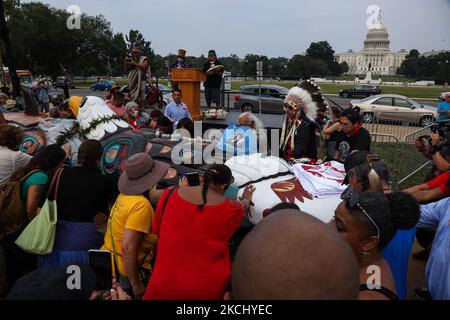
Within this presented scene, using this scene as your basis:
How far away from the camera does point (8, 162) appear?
11.4ft

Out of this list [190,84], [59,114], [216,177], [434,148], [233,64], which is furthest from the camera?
[233,64]

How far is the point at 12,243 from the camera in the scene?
303 centimetres

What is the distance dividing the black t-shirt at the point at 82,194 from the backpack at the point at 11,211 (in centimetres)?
45

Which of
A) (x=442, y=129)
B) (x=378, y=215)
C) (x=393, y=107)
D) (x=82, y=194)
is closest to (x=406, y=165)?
(x=442, y=129)

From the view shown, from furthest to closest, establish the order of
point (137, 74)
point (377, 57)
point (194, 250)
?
point (377, 57) → point (137, 74) → point (194, 250)

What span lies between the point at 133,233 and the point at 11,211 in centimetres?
137

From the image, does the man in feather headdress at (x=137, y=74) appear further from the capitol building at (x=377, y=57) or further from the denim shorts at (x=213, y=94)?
the capitol building at (x=377, y=57)

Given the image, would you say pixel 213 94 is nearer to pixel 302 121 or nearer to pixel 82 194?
pixel 302 121

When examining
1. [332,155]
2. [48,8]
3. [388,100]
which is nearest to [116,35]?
[48,8]

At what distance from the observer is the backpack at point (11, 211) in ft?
9.68

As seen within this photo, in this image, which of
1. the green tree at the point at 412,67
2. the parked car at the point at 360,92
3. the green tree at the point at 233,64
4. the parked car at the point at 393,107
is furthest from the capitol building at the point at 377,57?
the parked car at the point at 393,107

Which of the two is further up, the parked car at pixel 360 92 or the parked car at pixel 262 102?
the parked car at pixel 360 92

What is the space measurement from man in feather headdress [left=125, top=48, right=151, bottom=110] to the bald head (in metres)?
7.66

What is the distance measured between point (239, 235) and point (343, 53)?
147 m
